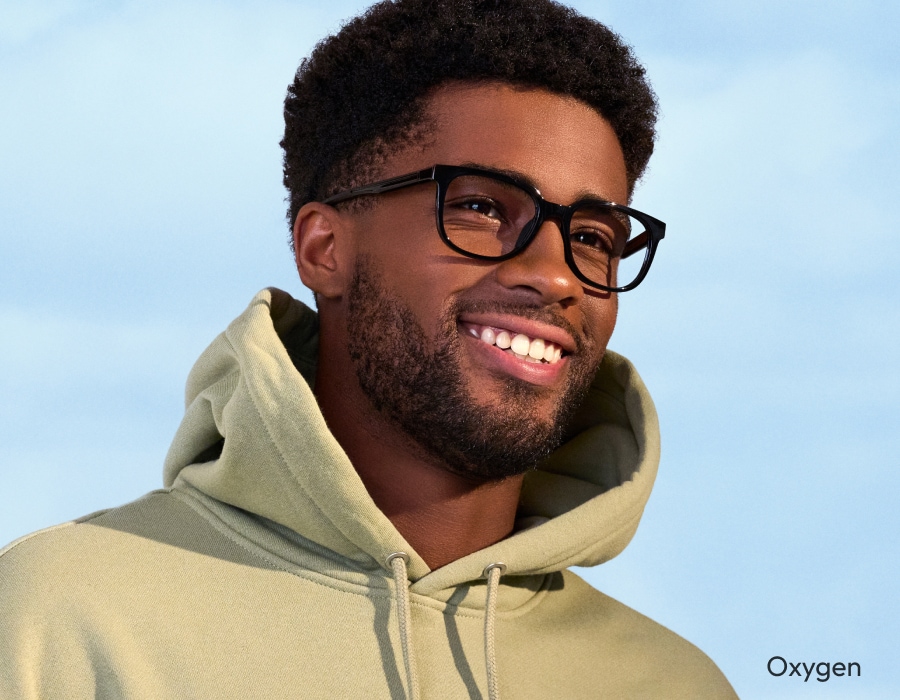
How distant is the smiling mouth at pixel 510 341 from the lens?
2.83m

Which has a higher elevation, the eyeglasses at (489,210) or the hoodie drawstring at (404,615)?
the eyeglasses at (489,210)

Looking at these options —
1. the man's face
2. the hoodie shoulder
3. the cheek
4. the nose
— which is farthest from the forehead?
the hoodie shoulder

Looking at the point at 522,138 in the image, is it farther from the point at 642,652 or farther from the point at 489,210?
the point at 642,652

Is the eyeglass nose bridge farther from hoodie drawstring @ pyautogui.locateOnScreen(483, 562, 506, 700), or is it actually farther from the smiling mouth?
hoodie drawstring @ pyautogui.locateOnScreen(483, 562, 506, 700)

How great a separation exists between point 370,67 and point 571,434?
1.22 metres

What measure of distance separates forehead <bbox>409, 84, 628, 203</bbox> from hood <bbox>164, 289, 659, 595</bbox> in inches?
23.3

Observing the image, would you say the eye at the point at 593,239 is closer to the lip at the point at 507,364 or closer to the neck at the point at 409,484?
the lip at the point at 507,364

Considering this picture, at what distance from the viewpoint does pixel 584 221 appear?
3.02m

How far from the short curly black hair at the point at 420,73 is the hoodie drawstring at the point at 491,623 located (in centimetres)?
104

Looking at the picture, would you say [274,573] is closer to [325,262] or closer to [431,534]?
[431,534]

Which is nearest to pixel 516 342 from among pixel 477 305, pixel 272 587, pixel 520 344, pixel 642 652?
pixel 520 344

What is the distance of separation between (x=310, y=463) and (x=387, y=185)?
735 millimetres

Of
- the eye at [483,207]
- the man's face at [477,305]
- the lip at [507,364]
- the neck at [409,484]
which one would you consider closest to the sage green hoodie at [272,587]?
the neck at [409,484]

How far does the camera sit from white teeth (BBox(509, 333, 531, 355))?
284 centimetres
